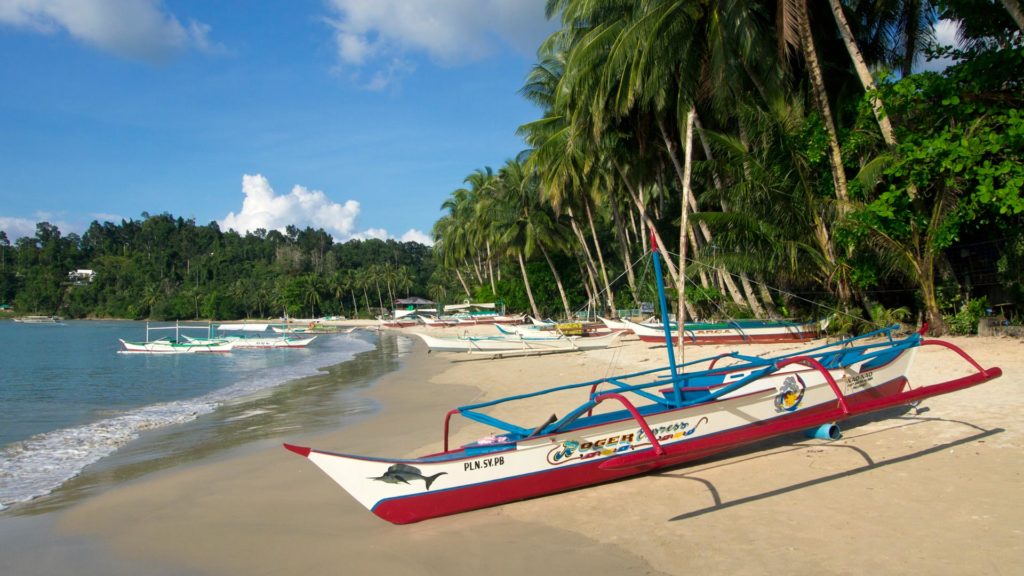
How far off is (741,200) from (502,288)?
40962 mm

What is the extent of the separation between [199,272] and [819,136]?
432ft

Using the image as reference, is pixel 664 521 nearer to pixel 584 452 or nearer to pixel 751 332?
pixel 584 452

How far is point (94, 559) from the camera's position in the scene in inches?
225

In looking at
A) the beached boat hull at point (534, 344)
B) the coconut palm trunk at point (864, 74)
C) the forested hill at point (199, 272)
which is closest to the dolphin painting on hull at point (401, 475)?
the coconut palm trunk at point (864, 74)

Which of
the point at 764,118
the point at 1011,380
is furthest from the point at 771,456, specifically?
the point at 764,118

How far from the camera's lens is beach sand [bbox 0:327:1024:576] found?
470 centimetres

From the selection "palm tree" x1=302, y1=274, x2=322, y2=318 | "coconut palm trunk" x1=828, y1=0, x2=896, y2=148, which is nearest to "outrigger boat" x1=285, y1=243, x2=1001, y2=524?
"coconut palm trunk" x1=828, y1=0, x2=896, y2=148

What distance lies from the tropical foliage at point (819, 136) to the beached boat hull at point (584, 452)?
4.57 meters

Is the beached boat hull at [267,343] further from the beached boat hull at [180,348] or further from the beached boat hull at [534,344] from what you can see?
the beached boat hull at [534,344]

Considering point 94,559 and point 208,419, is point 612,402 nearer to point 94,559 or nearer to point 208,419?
point 94,559

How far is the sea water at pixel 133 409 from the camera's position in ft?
33.2

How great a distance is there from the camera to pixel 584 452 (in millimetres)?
6117

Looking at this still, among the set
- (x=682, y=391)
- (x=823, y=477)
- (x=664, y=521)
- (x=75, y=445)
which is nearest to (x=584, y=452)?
(x=664, y=521)

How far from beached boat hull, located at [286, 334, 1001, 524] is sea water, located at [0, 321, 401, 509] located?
5308 mm
